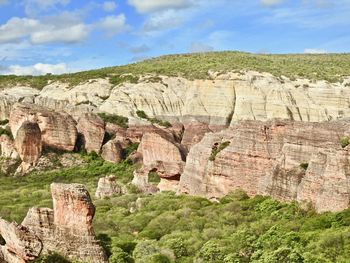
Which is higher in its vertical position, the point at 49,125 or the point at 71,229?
the point at 49,125

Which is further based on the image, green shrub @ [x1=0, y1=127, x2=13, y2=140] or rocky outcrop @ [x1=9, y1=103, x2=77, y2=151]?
green shrub @ [x1=0, y1=127, x2=13, y2=140]

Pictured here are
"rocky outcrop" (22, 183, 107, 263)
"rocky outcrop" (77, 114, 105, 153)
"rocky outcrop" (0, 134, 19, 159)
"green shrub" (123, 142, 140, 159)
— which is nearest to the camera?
"rocky outcrop" (22, 183, 107, 263)

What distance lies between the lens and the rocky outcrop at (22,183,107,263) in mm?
31062

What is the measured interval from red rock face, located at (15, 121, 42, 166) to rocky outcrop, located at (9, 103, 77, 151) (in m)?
1.57

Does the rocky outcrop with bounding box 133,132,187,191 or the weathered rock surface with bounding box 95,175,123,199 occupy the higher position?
the rocky outcrop with bounding box 133,132,187,191

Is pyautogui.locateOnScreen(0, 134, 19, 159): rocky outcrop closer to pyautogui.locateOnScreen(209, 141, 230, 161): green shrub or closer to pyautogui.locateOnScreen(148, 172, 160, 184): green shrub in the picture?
pyautogui.locateOnScreen(148, 172, 160, 184): green shrub

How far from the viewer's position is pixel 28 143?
73750mm

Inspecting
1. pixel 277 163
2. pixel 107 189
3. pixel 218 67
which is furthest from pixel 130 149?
pixel 218 67

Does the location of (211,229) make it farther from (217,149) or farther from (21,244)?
(21,244)

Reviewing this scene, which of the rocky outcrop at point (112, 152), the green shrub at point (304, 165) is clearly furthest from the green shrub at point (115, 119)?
the green shrub at point (304, 165)

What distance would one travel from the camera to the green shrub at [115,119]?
8500 centimetres

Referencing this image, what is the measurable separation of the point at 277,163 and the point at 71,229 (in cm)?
1833

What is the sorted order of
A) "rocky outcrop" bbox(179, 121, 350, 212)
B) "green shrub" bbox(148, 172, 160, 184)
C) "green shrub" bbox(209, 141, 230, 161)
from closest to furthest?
"rocky outcrop" bbox(179, 121, 350, 212)
"green shrub" bbox(209, 141, 230, 161)
"green shrub" bbox(148, 172, 160, 184)

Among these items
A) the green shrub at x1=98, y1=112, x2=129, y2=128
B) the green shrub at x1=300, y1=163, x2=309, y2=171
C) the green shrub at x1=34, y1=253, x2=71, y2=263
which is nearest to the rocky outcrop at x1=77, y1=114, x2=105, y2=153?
the green shrub at x1=98, y1=112, x2=129, y2=128
